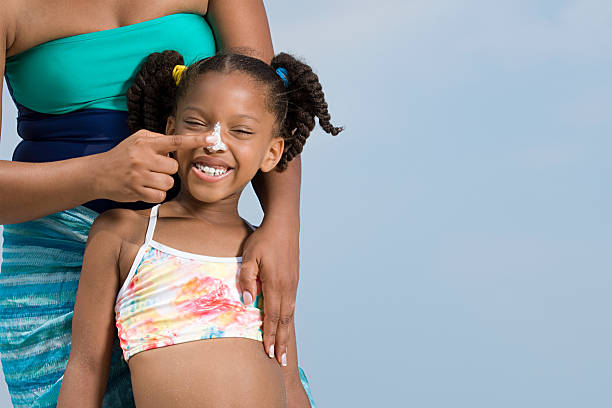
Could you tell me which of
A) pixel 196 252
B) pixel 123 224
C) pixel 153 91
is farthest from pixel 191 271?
pixel 153 91

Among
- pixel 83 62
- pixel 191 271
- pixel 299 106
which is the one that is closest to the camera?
pixel 191 271

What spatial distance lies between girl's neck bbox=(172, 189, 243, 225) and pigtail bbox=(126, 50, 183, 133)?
160 mm

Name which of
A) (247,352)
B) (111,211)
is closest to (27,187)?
(111,211)

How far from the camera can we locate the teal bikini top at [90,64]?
1.80m

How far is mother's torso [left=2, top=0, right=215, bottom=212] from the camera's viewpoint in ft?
5.88

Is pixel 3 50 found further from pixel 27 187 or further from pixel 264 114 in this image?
pixel 264 114

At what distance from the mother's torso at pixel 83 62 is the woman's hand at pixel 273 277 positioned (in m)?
0.27

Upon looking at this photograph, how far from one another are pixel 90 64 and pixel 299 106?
43 cm

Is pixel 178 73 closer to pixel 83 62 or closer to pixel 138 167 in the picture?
pixel 83 62

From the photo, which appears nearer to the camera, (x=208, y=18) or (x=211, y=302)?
(x=211, y=302)

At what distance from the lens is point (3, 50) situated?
1.74m

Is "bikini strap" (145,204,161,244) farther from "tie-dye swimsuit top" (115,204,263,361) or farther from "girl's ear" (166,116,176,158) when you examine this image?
"girl's ear" (166,116,176,158)

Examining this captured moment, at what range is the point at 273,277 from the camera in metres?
1.77

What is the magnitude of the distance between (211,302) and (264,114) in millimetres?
385
